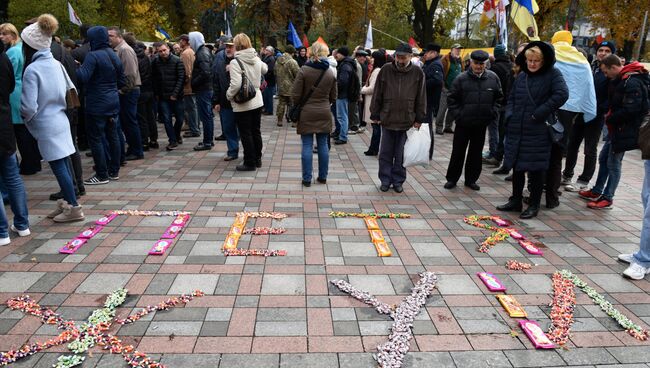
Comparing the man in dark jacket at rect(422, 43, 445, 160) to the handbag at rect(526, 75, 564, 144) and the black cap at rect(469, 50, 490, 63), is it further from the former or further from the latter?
the handbag at rect(526, 75, 564, 144)

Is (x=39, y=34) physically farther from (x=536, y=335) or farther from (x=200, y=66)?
(x=536, y=335)

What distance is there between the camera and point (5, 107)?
445 centimetres

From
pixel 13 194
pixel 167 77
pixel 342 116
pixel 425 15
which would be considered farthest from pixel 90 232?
pixel 425 15

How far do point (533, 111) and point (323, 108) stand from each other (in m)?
2.75

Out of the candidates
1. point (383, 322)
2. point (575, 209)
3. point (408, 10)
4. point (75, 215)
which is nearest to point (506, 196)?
point (575, 209)

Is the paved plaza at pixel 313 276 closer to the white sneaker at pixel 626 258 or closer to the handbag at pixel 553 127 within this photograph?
the white sneaker at pixel 626 258

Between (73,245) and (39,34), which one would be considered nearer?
(73,245)

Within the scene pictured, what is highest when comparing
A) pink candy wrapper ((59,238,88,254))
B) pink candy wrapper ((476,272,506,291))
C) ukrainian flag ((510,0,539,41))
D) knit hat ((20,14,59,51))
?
ukrainian flag ((510,0,539,41))

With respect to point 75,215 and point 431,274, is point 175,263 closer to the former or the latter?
point 75,215

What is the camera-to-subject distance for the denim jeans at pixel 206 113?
369 inches

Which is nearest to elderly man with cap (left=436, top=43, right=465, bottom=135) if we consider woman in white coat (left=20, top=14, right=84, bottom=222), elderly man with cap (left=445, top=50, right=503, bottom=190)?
elderly man with cap (left=445, top=50, right=503, bottom=190)

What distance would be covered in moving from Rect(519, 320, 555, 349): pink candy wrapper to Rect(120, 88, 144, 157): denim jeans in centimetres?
685

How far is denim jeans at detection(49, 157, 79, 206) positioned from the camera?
5141 millimetres

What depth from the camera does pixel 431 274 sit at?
4.20 m
